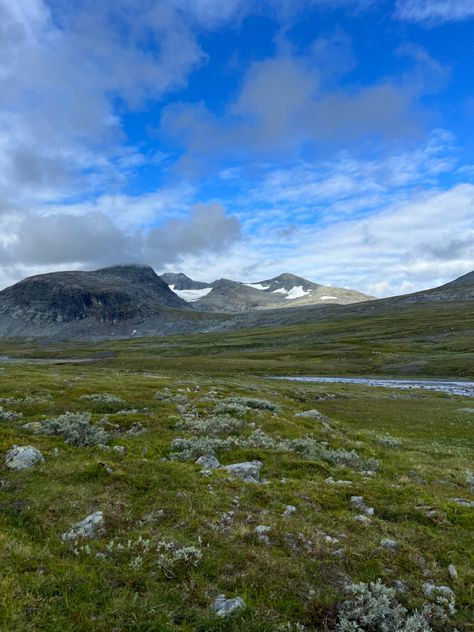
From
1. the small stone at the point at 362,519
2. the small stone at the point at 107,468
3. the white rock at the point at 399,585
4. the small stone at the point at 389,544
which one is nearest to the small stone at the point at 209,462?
the small stone at the point at 107,468

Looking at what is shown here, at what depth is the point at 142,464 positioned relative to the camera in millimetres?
14891

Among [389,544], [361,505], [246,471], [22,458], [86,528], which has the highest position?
[22,458]

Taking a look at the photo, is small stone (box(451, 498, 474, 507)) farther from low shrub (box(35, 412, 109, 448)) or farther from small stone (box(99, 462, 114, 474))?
low shrub (box(35, 412, 109, 448))

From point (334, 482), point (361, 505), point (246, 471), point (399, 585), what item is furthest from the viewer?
point (246, 471)

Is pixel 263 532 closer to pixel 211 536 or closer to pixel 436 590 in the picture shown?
pixel 211 536

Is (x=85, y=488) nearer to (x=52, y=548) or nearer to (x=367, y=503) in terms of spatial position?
(x=52, y=548)

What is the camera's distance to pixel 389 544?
1050 centimetres

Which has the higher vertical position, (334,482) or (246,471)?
(246,471)

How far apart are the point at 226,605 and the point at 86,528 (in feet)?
13.9

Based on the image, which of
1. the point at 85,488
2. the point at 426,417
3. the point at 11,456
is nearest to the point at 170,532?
the point at 85,488

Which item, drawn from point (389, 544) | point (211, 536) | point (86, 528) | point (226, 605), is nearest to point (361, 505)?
point (389, 544)

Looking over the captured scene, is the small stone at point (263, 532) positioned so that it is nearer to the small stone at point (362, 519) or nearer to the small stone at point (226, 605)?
the small stone at point (226, 605)

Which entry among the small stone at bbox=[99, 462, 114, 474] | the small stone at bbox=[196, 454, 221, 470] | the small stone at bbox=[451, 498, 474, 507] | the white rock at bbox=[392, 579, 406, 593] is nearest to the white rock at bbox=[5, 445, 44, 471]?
the small stone at bbox=[99, 462, 114, 474]

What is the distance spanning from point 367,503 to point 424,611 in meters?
4.89
